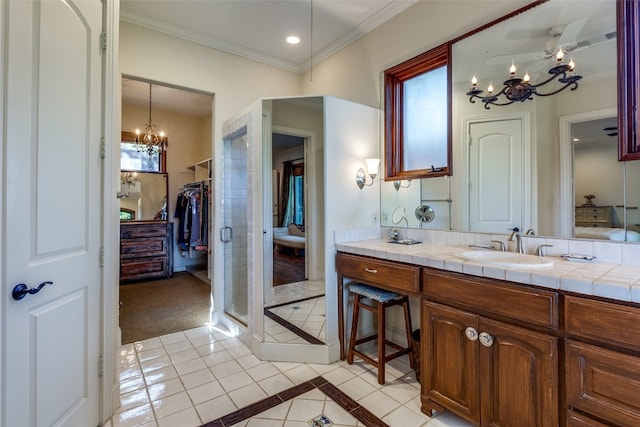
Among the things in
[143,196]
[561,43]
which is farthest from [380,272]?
[143,196]

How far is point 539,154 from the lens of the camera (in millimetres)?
1902

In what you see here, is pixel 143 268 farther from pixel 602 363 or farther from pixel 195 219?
pixel 602 363

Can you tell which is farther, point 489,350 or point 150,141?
point 150,141

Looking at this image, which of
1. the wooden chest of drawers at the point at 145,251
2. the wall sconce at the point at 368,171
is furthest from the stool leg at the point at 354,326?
the wooden chest of drawers at the point at 145,251

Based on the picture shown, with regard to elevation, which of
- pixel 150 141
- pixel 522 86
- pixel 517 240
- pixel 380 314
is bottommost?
pixel 380 314

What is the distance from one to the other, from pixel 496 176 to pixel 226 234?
258 cm

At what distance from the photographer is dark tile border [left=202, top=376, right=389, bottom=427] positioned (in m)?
1.76

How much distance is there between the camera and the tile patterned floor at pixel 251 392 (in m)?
1.78

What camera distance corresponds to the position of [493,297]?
4.86 ft

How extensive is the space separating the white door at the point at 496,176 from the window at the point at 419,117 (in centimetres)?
22

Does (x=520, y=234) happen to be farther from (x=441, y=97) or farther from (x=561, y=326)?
(x=441, y=97)

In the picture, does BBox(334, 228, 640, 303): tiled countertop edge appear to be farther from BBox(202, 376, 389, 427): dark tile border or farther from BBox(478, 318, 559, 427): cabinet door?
BBox(202, 376, 389, 427): dark tile border

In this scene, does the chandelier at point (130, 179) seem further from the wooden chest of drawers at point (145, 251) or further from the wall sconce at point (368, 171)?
the wall sconce at point (368, 171)

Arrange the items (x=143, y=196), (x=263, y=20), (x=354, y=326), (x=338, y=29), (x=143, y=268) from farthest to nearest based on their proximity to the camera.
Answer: (x=143, y=196) < (x=143, y=268) < (x=338, y=29) < (x=263, y=20) < (x=354, y=326)
